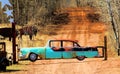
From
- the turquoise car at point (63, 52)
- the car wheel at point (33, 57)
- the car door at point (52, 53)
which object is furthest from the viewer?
the car door at point (52, 53)

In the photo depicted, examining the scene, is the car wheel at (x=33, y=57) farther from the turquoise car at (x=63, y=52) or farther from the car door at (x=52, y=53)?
the car door at (x=52, y=53)

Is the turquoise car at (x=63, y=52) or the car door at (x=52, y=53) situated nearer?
the turquoise car at (x=63, y=52)

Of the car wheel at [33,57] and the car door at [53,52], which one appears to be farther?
A: the car door at [53,52]

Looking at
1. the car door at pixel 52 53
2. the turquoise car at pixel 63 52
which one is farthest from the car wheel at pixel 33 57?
the car door at pixel 52 53

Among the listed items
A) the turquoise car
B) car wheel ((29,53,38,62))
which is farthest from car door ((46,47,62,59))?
car wheel ((29,53,38,62))

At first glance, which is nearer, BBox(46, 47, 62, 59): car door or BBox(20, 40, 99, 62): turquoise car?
BBox(20, 40, 99, 62): turquoise car

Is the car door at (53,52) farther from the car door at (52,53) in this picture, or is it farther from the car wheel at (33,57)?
the car wheel at (33,57)

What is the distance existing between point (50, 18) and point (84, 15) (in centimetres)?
1013

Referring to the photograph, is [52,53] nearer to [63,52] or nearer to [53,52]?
[53,52]

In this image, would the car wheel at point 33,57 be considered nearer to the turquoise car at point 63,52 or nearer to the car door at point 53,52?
the turquoise car at point 63,52

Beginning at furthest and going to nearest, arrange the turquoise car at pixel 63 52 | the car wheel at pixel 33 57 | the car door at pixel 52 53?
the car door at pixel 52 53 < the turquoise car at pixel 63 52 < the car wheel at pixel 33 57

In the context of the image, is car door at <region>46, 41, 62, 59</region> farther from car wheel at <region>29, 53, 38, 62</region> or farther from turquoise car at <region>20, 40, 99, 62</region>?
car wheel at <region>29, 53, 38, 62</region>

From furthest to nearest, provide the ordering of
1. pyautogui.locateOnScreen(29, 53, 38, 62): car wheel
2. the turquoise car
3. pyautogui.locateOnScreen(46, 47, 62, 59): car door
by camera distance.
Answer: pyautogui.locateOnScreen(46, 47, 62, 59): car door, the turquoise car, pyautogui.locateOnScreen(29, 53, 38, 62): car wheel

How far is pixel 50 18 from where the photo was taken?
7731cm
